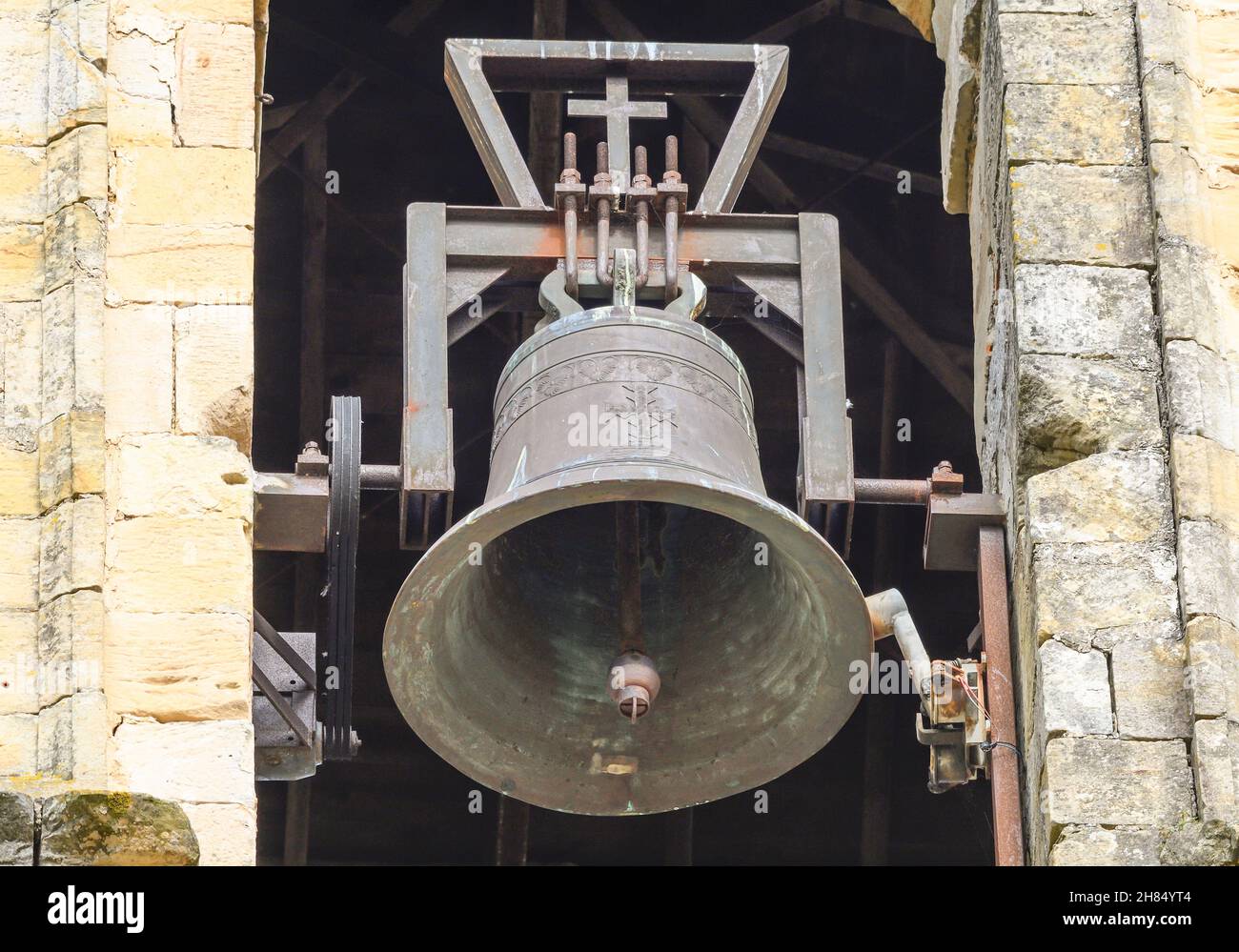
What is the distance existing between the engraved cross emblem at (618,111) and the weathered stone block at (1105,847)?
1637 mm

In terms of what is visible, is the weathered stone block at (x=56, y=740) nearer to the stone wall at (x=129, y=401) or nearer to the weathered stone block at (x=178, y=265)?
the stone wall at (x=129, y=401)

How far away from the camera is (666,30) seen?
8.57 metres

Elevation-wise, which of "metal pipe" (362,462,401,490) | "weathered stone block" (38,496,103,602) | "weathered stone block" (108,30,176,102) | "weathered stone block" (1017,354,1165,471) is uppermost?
"weathered stone block" (108,30,176,102)

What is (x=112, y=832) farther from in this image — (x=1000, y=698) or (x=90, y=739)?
(x=1000, y=698)

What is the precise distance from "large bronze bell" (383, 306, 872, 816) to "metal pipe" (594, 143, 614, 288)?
18cm

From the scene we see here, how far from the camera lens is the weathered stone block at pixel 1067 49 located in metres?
5.91

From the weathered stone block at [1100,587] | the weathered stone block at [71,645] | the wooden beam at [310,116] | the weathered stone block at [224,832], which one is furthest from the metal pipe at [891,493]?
the wooden beam at [310,116]

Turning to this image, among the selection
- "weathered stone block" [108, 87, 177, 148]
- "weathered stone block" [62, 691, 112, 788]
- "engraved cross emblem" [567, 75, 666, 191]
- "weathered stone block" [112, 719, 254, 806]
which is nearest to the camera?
"weathered stone block" [62, 691, 112, 788]

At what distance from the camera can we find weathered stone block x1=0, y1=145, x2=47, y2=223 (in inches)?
219

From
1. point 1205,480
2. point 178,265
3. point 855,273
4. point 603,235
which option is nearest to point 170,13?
point 178,265

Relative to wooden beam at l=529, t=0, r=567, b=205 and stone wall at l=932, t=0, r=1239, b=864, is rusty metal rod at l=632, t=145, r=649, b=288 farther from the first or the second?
wooden beam at l=529, t=0, r=567, b=205

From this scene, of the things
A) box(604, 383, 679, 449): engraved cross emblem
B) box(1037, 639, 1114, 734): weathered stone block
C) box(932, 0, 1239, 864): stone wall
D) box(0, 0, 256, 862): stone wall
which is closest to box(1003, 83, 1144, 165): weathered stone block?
box(932, 0, 1239, 864): stone wall
